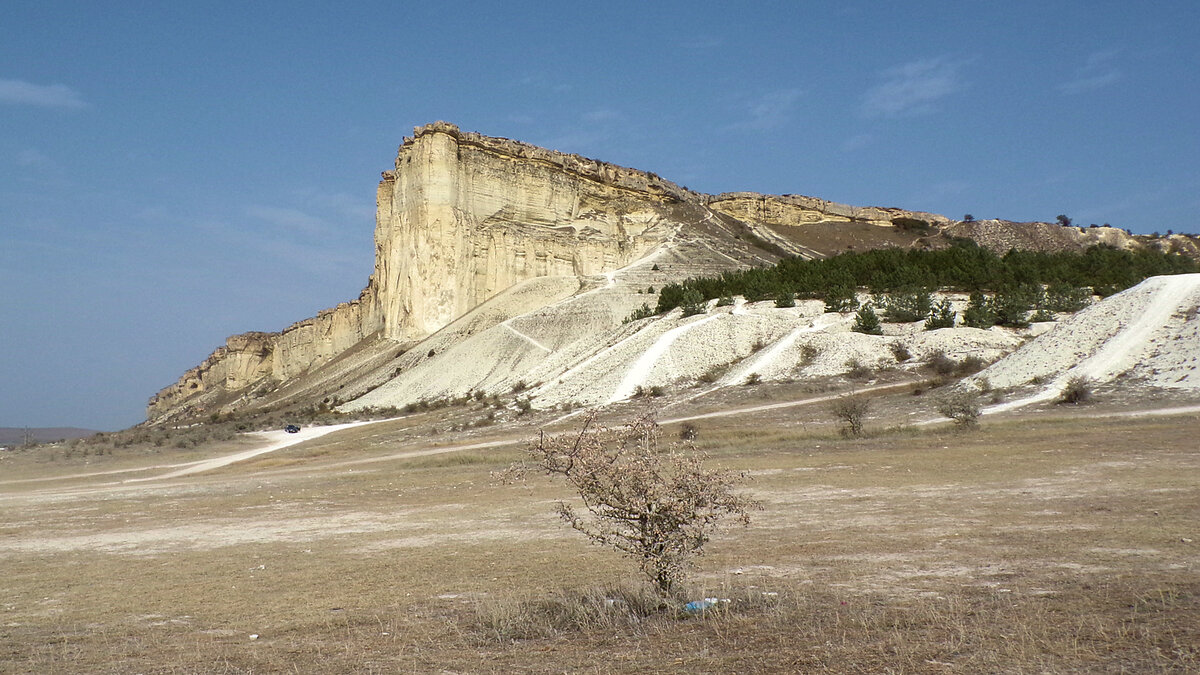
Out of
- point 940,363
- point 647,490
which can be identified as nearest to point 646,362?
point 940,363

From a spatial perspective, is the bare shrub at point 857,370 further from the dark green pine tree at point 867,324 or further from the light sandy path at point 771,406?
the dark green pine tree at point 867,324

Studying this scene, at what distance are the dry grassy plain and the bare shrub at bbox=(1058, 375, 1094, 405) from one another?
7396mm

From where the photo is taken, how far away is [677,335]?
43625 millimetres

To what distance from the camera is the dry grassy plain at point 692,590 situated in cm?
533

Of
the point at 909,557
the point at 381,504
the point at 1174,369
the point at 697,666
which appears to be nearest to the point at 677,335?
the point at 1174,369

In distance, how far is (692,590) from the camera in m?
6.94

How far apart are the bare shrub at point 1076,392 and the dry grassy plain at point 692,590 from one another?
24.3 ft

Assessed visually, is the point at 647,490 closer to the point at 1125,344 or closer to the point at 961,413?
the point at 961,413

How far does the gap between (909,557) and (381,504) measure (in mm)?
10380

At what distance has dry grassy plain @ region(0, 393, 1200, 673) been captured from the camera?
533 cm

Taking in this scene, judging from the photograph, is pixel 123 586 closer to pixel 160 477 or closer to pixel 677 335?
pixel 160 477

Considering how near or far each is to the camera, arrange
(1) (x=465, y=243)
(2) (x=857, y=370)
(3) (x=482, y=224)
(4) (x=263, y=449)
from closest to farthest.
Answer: (4) (x=263, y=449), (2) (x=857, y=370), (1) (x=465, y=243), (3) (x=482, y=224)

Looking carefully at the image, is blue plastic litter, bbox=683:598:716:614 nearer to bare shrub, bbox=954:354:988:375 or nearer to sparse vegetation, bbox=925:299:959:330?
bare shrub, bbox=954:354:988:375

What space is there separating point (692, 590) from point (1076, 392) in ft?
70.8
